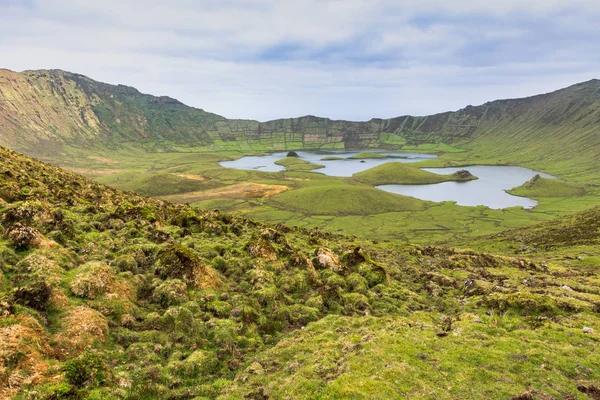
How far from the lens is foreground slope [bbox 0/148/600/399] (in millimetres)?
16891

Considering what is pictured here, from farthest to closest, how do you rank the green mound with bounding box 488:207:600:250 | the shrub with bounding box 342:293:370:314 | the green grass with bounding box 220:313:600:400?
the green mound with bounding box 488:207:600:250 < the shrub with bounding box 342:293:370:314 < the green grass with bounding box 220:313:600:400

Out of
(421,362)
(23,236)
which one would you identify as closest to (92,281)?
(23,236)

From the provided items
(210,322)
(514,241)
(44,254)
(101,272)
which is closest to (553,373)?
(210,322)

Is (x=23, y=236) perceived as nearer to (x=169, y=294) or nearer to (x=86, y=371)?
(x=169, y=294)

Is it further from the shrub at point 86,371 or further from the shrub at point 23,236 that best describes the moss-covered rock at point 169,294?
the shrub at point 23,236

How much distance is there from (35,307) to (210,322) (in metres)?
10.7

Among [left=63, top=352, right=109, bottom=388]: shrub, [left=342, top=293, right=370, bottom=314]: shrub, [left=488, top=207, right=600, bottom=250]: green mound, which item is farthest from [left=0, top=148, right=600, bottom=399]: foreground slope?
[left=488, top=207, right=600, bottom=250]: green mound

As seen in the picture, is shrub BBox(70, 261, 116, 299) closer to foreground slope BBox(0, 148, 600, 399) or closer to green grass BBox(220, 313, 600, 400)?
foreground slope BBox(0, 148, 600, 399)

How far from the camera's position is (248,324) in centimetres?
2473

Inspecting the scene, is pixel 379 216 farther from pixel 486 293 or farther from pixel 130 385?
pixel 130 385

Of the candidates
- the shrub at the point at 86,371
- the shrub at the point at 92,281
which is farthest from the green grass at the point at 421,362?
the shrub at the point at 92,281

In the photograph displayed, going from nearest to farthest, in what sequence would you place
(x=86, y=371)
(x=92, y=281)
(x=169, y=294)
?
(x=86, y=371), (x=92, y=281), (x=169, y=294)

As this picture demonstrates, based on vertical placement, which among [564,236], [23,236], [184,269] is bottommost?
[564,236]

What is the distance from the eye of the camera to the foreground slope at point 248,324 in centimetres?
1689
